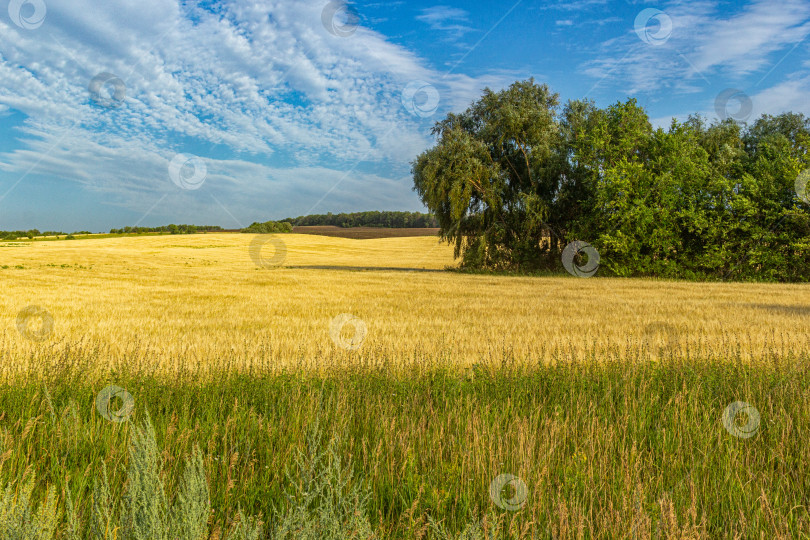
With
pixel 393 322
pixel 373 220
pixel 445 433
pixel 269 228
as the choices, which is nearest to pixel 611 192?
pixel 393 322

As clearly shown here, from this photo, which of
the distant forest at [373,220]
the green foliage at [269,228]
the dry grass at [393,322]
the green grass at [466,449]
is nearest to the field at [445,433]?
the green grass at [466,449]

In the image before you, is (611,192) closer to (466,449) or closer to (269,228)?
(466,449)

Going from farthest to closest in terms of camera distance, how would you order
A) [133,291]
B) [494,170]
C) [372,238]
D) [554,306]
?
1. [372,238]
2. [494,170]
3. [133,291]
4. [554,306]

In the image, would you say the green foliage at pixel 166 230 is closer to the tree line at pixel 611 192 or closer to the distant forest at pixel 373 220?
the distant forest at pixel 373 220

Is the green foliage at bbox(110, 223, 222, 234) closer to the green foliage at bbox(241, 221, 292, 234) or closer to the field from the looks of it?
the green foliage at bbox(241, 221, 292, 234)

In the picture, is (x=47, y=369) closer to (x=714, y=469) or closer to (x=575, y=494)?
(x=575, y=494)

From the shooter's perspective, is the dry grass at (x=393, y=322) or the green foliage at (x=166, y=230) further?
the green foliage at (x=166, y=230)

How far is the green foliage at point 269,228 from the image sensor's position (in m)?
101

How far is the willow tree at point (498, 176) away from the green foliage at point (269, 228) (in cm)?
6677

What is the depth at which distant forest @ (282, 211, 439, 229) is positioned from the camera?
12394 centimetres

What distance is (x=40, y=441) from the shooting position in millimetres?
3947

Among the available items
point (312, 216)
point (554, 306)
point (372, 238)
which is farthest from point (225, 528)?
point (312, 216)

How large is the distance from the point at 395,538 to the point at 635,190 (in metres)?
36.9

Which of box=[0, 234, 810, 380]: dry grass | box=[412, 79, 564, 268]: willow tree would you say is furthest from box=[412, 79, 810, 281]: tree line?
box=[0, 234, 810, 380]: dry grass
